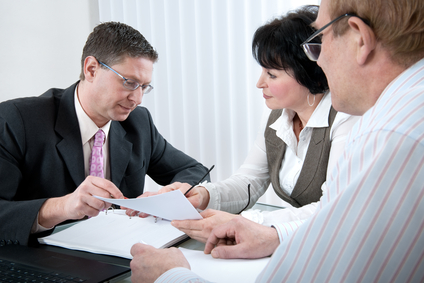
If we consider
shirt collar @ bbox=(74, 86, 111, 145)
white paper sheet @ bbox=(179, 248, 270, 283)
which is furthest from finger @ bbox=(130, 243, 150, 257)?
shirt collar @ bbox=(74, 86, 111, 145)

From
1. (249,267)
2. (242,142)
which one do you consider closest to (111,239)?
(249,267)

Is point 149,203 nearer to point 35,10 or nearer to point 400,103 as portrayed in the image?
point 400,103

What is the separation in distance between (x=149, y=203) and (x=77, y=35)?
2.73 metres

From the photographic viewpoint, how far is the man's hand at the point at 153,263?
0.82 m

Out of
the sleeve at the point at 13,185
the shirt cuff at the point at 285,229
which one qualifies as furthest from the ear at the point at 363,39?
the sleeve at the point at 13,185

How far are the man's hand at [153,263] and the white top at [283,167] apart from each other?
47cm

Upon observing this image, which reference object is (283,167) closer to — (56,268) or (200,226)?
(200,226)

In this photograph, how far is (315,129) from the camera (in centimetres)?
157

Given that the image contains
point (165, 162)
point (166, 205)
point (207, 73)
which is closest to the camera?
point (166, 205)

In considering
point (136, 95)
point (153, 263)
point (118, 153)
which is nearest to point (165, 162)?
point (118, 153)

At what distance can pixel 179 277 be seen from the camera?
2.43 ft

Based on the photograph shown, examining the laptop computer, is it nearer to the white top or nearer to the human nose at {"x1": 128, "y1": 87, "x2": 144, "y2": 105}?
the white top

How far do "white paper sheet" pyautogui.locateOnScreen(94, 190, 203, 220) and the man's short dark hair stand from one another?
2.66 ft

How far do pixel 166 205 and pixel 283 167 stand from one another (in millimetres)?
777
